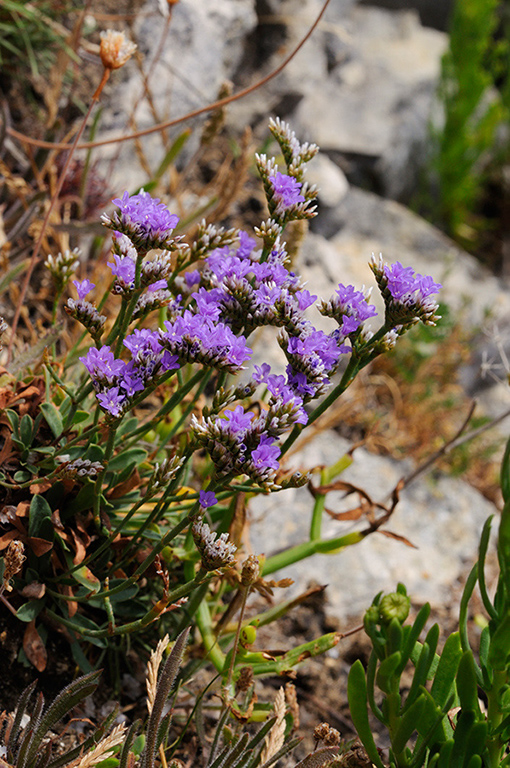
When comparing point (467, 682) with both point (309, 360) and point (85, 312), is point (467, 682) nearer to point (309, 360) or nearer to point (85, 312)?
point (309, 360)

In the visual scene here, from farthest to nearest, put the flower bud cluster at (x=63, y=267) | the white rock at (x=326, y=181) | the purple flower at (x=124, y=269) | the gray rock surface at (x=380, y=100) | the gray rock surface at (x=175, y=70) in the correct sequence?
1. the gray rock surface at (x=380, y=100)
2. the white rock at (x=326, y=181)
3. the gray rock surface at (x=175, y=70)
4. the flower bud cluster at (x=63, y=267)
5. the purple flower at (x=124, y=269)

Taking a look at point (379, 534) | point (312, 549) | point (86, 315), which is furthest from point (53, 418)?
point (379, 534)

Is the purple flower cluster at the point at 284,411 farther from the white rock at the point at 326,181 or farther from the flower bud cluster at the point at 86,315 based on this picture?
the white rock at the point at 326,181

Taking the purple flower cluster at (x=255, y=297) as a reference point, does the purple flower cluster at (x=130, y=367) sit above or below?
below

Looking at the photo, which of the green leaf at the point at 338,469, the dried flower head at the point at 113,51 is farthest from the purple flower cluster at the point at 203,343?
the green leaf at the point at 338,469

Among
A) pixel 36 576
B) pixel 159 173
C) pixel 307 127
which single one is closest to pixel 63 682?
pixel 36 576

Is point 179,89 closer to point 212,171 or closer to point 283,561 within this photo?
point 212,171
